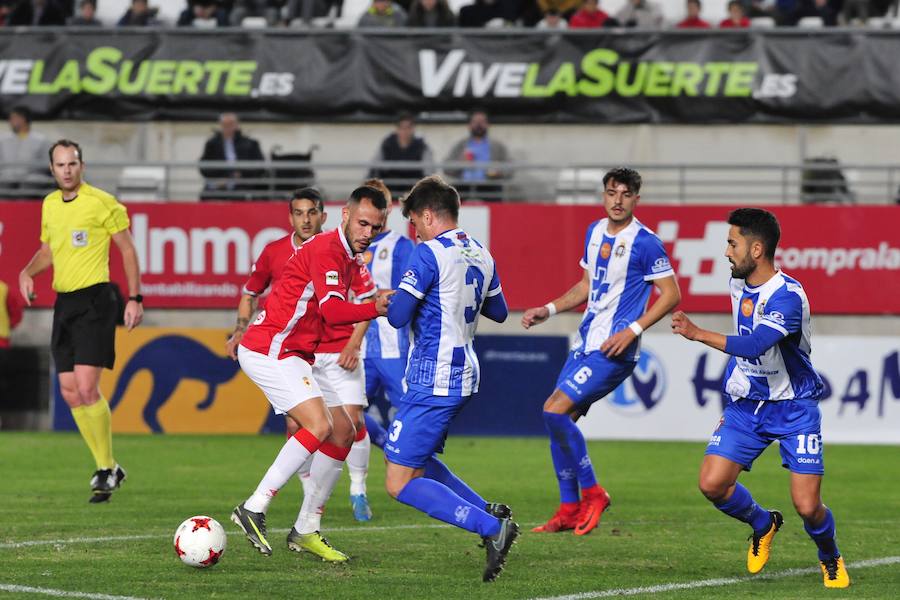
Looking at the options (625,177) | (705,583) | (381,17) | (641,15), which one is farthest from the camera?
(641,15)

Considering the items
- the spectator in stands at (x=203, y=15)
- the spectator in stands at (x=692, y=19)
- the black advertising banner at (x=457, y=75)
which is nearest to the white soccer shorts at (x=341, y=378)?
the black advertising banner at (x=457, y=75)

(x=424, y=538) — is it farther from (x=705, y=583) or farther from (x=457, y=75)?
(x=457, y=75)

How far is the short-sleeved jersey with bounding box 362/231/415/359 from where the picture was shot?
10891mm

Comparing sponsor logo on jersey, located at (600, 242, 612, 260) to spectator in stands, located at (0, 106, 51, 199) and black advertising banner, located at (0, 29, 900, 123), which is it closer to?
black advertising banner, located at (0, 29, 900, 123)

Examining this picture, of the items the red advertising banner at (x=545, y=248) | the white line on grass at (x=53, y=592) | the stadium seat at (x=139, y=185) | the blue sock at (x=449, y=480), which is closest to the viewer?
the white line on grass at (x=53, y=592)

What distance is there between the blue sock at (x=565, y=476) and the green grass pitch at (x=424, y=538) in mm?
311

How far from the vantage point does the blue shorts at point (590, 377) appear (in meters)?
9.56

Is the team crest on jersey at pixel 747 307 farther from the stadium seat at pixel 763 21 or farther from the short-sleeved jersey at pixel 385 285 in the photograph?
the stadium seat at pixel 763 21

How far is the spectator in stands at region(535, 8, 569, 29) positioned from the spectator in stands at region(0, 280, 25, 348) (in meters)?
7.78

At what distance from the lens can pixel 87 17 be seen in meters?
20.9

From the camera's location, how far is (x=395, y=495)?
7.59 metres

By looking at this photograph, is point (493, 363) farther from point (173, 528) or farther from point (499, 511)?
point (499, 511)

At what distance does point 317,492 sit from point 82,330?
317 cm

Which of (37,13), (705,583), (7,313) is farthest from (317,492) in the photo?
(37,13)
